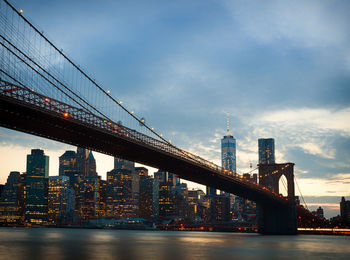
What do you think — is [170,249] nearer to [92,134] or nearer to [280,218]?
[92,134]

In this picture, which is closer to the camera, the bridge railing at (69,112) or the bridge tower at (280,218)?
the bridge railing at (69,112)

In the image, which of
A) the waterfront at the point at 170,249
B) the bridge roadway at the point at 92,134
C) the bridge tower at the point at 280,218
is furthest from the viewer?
the bridge tower at the point at 280,218

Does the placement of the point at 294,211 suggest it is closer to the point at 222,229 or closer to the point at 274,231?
the point at 274,231

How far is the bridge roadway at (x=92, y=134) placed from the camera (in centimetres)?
3375

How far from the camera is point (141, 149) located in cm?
4838

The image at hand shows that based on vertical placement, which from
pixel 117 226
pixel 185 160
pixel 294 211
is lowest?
pixel 117 226

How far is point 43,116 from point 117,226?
156 m

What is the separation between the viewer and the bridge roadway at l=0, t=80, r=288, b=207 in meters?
33.8

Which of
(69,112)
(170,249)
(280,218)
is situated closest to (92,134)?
(69,112)

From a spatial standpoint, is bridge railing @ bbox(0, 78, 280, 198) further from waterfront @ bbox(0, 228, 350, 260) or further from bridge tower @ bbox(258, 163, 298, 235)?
bridge tower @ bbox(258, 163, 298, 235)

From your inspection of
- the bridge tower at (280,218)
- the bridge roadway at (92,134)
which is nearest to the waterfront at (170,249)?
Result: the bridge roadway at (92,134)

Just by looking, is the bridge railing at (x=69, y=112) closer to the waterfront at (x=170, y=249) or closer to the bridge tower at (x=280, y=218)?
the waterfront at (x=170, y=249)

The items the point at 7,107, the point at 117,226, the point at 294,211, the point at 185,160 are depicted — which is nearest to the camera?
the point at 7,107

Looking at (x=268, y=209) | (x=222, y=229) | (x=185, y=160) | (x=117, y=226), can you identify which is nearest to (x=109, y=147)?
(x=185, y=160)
